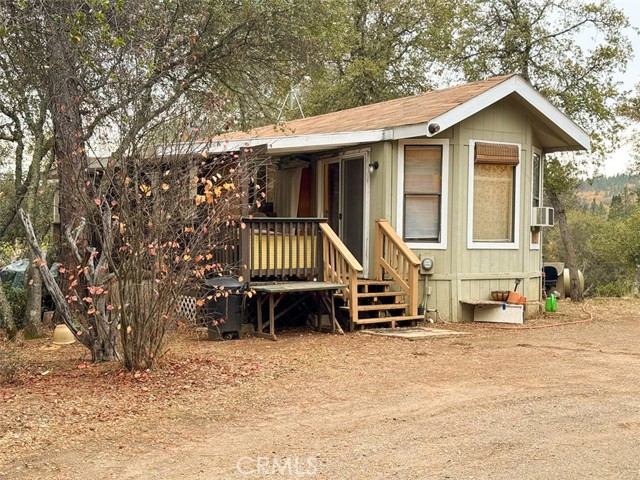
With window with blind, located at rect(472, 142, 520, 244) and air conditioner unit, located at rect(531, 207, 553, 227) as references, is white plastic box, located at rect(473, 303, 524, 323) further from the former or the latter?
air conditioner unit, located at rect(531, 207, 553, 227)

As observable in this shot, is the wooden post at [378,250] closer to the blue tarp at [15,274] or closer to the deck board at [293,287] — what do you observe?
the deck board at [293,287]

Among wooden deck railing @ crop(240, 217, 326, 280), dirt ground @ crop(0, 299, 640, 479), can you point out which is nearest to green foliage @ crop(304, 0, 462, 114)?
wooden deck railing @ crop(240, 217, 326, 280)

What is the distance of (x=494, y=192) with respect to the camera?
11281mm

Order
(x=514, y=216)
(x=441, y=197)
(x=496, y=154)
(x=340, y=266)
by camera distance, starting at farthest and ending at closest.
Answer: (x=514, y=216) < (x=496, y=154) < (x=441, y=197) < (x=340, y=266)

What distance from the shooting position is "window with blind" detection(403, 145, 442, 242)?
425 inches

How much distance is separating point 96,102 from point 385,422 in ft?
15.2

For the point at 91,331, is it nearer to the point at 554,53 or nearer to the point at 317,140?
the point at 317,140

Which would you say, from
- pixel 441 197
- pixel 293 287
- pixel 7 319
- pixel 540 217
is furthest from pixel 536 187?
pixel 7 319

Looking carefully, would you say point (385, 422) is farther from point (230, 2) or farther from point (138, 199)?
point (230, 2)

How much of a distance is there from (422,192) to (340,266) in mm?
1859

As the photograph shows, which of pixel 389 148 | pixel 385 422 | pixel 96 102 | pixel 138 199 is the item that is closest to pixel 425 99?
pixel 389 148

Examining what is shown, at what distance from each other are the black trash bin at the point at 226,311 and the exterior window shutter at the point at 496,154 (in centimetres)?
432

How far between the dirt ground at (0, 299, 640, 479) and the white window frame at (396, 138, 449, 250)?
278 cm

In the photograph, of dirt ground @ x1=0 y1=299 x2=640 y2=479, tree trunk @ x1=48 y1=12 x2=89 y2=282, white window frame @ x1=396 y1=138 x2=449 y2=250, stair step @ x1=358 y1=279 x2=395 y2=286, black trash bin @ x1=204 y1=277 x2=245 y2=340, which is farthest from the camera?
white window frame @ x1=396 y1=138 x2=449 y2=250
